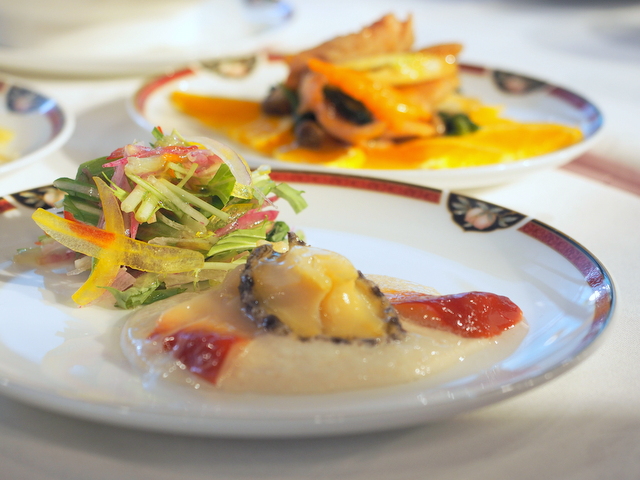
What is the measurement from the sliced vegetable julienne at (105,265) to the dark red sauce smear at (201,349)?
1.14ft

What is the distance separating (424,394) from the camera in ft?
3.82

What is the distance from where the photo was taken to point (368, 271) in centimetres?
184

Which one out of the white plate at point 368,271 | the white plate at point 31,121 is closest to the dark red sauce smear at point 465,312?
the white plate at point 368,271

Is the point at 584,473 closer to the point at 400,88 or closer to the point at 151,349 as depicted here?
the point at 151,349

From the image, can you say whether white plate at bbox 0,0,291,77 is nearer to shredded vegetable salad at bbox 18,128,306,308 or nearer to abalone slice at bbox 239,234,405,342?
shredded vegetable salad at bbox 18,128,306,308

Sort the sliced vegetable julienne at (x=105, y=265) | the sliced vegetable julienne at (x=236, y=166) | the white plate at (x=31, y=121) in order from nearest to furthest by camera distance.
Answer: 1. the sliced vegetable julienne at (x=105, y=265)
2. the sliced vegetable julienne at (x=236, y=166)
3. the white plate at (x=31, y=121)

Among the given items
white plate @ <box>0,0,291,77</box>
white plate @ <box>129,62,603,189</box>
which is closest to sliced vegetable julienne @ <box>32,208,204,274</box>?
white plate @ <box>129,62,603,189</box>

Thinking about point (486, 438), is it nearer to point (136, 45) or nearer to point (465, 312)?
point (465, 312)

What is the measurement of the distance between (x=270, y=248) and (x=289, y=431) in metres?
0.61

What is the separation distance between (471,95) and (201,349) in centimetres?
293

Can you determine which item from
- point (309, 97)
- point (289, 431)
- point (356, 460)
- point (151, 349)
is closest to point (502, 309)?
point (356, 460)

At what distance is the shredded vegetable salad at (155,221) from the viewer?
5.53 ft

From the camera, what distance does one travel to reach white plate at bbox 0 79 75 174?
8.37 ft

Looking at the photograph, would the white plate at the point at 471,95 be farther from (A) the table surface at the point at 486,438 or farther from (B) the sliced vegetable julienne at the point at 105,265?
(B) the sliced vegetable julienne at the point at 105,265
